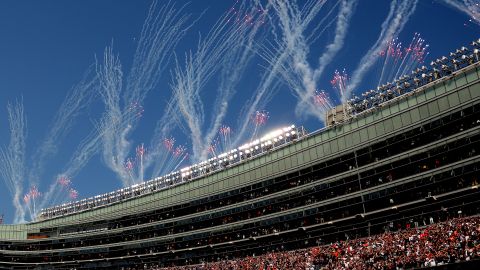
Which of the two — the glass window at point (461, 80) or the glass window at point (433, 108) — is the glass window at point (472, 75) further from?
the glass window at point (433, 108)

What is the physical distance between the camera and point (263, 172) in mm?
89000

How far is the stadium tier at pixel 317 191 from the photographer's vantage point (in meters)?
63.2

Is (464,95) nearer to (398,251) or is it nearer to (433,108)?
(433,108)

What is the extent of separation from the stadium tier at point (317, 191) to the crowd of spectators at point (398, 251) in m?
2.29

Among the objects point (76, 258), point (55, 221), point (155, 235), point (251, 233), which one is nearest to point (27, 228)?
point (55, 221)

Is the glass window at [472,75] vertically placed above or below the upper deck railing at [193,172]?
below

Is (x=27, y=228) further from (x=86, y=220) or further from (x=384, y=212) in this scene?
(x=384, y=212)

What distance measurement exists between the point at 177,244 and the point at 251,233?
67.8 ft

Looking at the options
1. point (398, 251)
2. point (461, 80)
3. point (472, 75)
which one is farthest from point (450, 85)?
point (398, 251)

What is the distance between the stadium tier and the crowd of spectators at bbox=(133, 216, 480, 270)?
229 cm

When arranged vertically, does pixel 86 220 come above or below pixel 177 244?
above

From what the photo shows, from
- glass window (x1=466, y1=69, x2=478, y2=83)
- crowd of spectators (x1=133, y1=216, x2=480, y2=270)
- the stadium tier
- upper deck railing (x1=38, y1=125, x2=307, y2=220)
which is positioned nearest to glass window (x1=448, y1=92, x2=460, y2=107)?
the stadium tier

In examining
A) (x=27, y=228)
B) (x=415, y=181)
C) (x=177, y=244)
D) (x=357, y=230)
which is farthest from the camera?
(x=27, y=228)

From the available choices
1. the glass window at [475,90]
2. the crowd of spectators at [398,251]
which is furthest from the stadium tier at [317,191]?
the crowd of spectators at [398,251]
